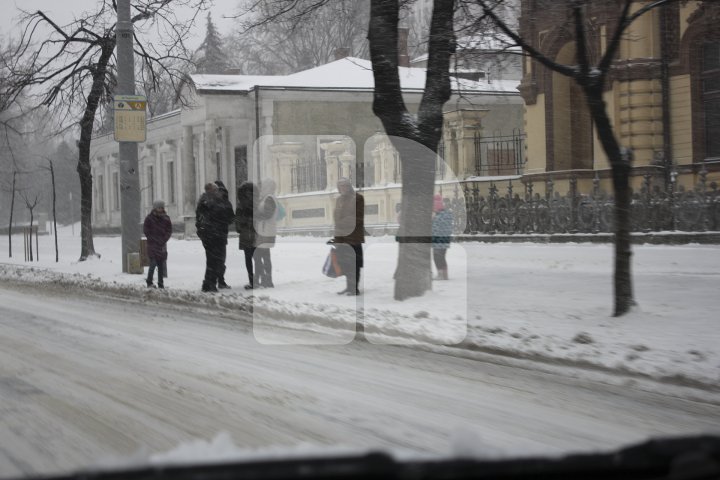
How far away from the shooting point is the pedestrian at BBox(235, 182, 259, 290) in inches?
610


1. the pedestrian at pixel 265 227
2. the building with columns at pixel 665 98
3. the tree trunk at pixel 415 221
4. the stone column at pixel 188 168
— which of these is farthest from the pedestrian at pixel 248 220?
the stone column at pixel 188 168

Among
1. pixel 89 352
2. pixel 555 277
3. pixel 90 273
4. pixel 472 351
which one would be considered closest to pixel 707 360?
pixel 472 351

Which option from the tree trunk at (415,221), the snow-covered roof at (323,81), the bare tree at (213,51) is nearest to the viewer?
the tree trunk at (415,221)

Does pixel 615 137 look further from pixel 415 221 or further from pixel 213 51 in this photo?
pixel 213 51

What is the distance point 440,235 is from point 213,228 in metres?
4.08

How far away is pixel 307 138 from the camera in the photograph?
42.0 metres

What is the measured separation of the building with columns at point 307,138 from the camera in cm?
3005

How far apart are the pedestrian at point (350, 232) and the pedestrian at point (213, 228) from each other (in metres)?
2.64

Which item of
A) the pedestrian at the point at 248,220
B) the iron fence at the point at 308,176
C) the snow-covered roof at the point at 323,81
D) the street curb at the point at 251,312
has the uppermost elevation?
the snow-covered roof at the point at 323,81

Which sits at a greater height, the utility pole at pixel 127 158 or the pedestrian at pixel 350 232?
the utility pole at pixel 127 158

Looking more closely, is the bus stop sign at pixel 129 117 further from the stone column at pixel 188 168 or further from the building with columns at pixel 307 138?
the stone column at pixel 188 168

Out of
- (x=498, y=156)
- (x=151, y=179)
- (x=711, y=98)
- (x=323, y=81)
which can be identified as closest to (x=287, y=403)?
(x=711, y=98)

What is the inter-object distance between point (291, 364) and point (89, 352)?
2.19 m

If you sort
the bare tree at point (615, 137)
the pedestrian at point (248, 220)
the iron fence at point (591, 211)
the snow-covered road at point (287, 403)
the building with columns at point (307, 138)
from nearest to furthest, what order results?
the snow-covered road at point (287, 403)
the bare tree at point (615, 137)
the pedestrian at point (248, 220)
the iron fence at point (591, 211)
the building with columns at point (307, 138)
